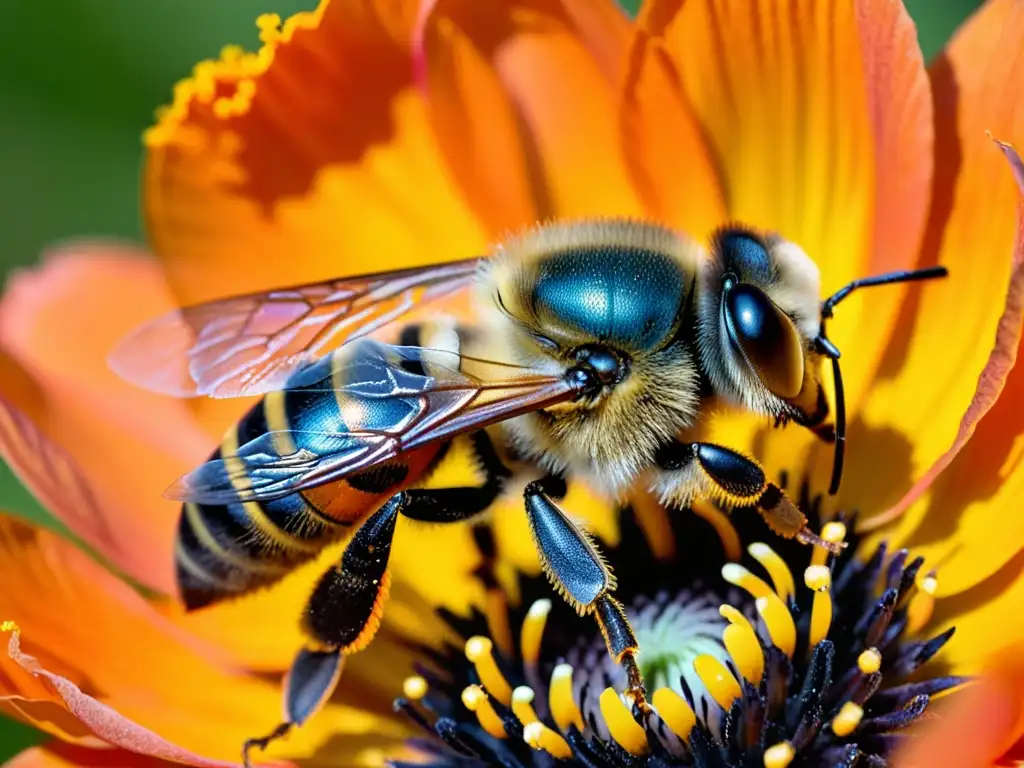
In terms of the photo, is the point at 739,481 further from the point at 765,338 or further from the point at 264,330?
the point at 264,330

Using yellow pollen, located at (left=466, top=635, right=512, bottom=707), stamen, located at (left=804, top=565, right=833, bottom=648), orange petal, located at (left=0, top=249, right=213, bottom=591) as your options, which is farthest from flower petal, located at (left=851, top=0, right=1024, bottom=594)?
orange petal, located at (left=0, top=249, right=213, bottom=591)

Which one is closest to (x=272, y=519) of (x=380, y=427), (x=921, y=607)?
(x=380, y=427)

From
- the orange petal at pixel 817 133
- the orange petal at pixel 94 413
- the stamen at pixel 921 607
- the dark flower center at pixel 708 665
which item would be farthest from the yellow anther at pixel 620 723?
→ the orange petal at pixel 94 413

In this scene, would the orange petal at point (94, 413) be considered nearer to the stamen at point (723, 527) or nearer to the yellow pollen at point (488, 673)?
the yellow pollen at point (488, 673)

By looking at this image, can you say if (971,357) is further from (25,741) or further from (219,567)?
(25,741)

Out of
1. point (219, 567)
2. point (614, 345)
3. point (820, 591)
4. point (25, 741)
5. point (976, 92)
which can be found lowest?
point (25, 741)

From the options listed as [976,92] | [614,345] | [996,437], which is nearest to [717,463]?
[614,345]
